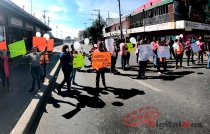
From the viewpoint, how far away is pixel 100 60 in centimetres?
662

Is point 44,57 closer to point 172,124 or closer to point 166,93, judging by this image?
point 166,93

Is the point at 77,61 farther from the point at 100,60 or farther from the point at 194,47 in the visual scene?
the point at 194,47

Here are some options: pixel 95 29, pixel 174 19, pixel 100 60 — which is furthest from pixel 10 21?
pixel 95 29

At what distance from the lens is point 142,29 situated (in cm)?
3180

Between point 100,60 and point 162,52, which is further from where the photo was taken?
point 162,52

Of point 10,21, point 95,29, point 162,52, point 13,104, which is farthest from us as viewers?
point 95,29

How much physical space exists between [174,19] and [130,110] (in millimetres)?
23624

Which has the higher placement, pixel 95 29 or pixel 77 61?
pixel 95 29

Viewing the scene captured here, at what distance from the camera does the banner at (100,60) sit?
6574mm

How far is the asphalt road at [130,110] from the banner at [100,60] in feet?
3.14

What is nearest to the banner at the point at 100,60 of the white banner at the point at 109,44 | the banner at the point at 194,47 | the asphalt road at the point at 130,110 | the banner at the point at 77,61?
the asphalt road at the point at 130,110

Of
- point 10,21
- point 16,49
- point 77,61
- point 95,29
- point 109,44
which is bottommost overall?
point 77,61

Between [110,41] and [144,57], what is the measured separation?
2643 millimetres

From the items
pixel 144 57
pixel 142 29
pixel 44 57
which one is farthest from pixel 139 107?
pixel 142 29
